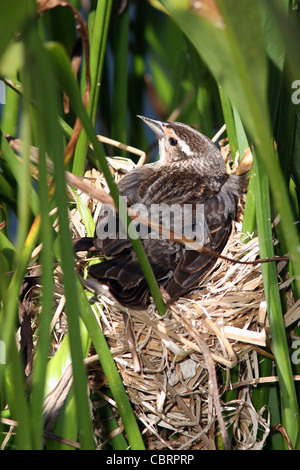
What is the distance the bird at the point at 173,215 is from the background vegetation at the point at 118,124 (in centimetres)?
16

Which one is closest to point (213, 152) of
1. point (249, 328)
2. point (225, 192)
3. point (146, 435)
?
point (225, 192)

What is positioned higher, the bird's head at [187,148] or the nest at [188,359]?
the bird's head at [187,148]

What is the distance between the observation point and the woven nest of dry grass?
1872 mm

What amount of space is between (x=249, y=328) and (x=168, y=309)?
33cm

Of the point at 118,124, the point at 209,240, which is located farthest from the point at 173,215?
the point at 118,124

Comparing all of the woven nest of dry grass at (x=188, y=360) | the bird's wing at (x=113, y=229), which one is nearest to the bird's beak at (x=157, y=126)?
the bird's wing at (x=113, y=229)

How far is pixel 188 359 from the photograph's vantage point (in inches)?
75.0

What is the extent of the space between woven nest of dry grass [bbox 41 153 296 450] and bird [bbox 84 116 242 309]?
0.35 ft

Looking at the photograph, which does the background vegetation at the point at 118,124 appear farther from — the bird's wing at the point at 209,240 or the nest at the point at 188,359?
the bird's wing at the point at 209,240

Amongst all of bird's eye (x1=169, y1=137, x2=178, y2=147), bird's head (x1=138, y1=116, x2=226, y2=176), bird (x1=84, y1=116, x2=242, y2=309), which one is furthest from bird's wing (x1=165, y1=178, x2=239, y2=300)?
bird's eye (x1=169, y1=137, x2=178, y2=147)

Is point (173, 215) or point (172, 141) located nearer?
point (173, 215)

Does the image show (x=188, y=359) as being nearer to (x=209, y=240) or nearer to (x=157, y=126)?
(x=209, y=240)

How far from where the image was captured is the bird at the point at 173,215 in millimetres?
1857

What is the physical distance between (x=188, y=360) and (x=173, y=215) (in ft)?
2.05
